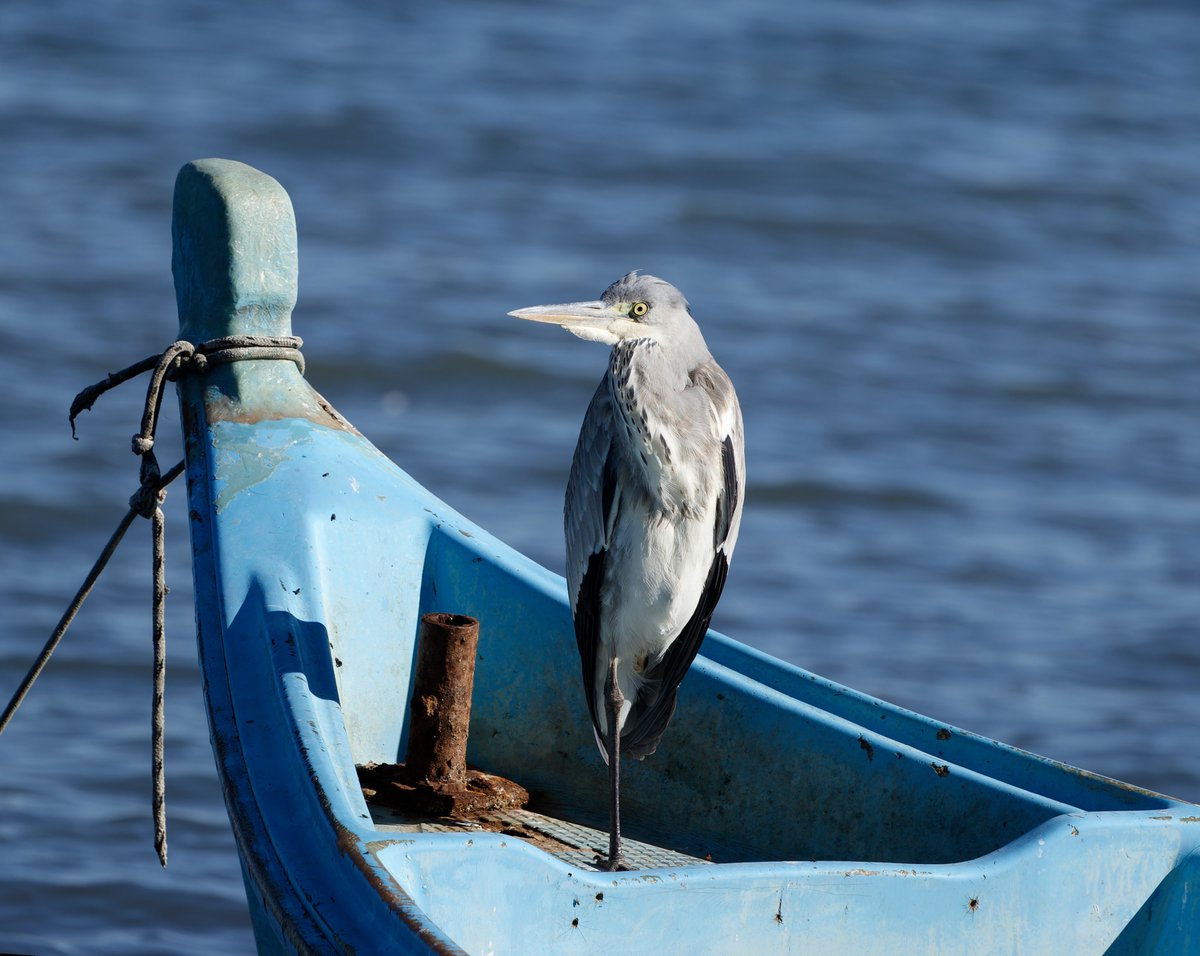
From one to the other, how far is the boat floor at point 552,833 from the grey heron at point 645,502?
0.45 feet

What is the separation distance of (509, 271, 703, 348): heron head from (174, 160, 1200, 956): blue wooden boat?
2.01ft

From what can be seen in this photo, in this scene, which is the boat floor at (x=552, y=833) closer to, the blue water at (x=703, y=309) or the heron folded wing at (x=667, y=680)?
the heron folded wing at (x=667, y=680)

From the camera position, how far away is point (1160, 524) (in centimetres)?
766

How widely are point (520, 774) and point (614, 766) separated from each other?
17.5 inches

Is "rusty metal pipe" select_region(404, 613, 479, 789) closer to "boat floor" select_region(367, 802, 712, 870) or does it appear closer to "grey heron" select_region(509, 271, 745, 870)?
"boat floor" select_region(367, 802, 712, 870)

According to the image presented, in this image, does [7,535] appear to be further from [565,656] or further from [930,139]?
[930,139]

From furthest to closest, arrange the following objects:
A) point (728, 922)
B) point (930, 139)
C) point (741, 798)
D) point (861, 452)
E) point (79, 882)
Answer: point (930, 139) → point (861, 452) → point (79, 882) → point (741, 798) → point (728, 922)

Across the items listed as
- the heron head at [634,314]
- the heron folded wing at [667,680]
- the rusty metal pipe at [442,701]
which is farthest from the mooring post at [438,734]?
the heron head at [634,314]

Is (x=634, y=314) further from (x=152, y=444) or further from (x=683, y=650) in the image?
(x=152, y=444)

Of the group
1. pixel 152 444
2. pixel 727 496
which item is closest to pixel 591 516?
pixel 727 496

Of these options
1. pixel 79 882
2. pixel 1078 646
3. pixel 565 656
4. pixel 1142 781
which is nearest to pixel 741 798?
pixel 565 656

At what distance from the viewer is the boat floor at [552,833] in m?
3.05

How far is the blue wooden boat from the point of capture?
8.00 feet

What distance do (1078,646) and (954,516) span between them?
1.23 meters
